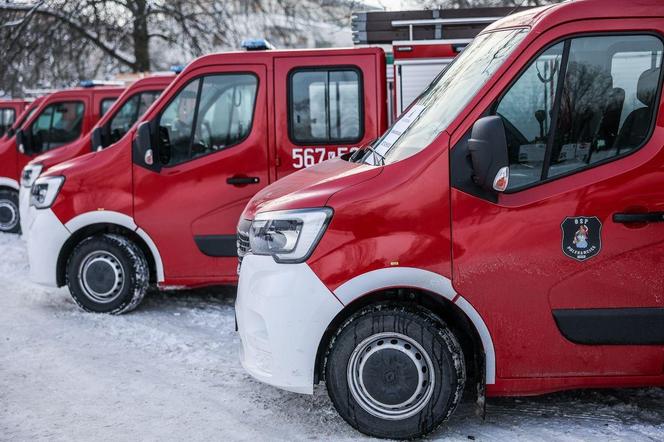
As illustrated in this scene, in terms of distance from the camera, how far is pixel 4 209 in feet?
45.2

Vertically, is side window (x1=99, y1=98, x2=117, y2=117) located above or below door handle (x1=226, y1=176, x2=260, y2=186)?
above

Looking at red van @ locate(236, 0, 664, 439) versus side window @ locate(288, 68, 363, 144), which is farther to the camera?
side window @ locate(288, 68, 363, 144)

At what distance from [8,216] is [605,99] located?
11.6m

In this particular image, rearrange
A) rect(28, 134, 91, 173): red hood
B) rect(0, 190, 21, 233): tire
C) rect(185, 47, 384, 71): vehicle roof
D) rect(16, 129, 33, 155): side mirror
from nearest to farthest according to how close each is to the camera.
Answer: rect(185, 47, 384, 71): vehicle roof → rect(28, 134, 91, 173): red hood → rect(16, 129, 33, 155): side mirror → rect(0, 190, 21, 233): tire

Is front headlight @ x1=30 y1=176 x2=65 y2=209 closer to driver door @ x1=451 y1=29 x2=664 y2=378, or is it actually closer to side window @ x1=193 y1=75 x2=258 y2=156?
side window @ x1=193 y1=75 x2=258 y2=156

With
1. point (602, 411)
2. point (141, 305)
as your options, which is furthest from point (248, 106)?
point (602, 411)

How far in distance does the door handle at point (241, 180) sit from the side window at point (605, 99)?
3.53 metres

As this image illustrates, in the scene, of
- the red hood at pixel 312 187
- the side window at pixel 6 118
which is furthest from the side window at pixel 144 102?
the side window at pixel 6 118

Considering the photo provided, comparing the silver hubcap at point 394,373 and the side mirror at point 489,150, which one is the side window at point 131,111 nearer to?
the silver hubcap at point 394,373

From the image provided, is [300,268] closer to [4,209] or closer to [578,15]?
[578,15]

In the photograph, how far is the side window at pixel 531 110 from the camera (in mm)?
4312

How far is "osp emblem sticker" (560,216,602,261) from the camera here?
423cm

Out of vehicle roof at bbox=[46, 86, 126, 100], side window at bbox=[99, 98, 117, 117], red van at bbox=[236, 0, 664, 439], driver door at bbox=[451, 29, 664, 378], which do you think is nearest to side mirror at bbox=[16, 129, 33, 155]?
vehicle roof at bbox=[46, 86, 126, 100]

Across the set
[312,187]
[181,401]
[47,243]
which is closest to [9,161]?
[47,243]
